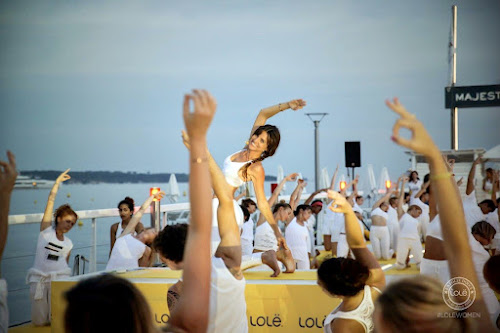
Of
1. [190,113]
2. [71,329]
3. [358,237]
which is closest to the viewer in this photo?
[71,329]

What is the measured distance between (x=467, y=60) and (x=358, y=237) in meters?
18.3

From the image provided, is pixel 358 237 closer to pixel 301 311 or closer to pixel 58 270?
pixel 301 311

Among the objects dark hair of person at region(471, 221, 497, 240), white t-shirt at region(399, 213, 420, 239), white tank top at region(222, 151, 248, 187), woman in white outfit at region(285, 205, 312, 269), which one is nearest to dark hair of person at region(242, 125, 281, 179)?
white tank top at region(222, 151, 248, 187)

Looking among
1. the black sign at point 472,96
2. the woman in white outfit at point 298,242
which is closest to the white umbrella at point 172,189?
the woman in white outfit at point 298,242

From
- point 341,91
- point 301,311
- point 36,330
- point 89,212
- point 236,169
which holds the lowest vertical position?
point 36,330

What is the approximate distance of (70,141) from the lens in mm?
24953

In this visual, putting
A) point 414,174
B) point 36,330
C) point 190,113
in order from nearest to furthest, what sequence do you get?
point 190,113 < point 36,330 < point 414,174

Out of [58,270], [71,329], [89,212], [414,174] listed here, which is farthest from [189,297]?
[414,174]

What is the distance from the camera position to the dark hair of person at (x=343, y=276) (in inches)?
110

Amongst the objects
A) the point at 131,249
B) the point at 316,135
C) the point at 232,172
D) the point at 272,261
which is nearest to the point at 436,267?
the point at 272,261

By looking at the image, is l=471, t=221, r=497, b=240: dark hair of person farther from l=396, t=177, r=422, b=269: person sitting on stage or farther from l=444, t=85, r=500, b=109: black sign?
l=444, t=85, r=500, b=109: black sign

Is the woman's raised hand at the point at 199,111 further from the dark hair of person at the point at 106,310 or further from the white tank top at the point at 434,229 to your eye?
the white tank top at the point at 434,229

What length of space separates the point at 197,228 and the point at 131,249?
15.7 ft

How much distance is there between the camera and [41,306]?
6191 mm
